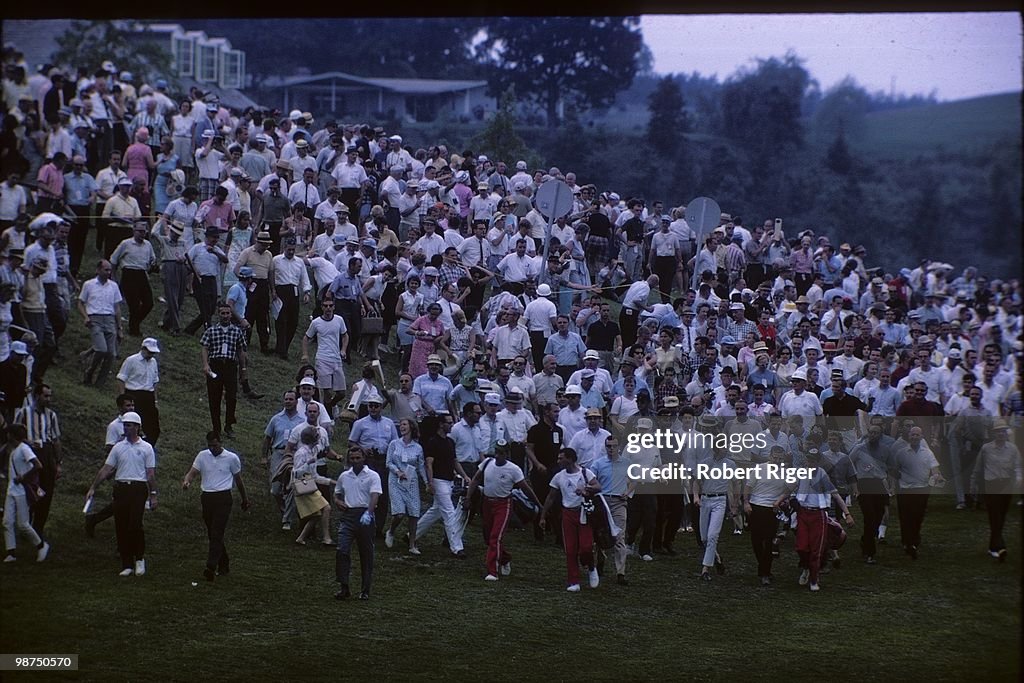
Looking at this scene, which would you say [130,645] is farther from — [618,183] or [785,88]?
[785,88]

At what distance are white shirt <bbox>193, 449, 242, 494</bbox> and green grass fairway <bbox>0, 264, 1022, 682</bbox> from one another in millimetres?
919

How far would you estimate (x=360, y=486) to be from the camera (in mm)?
13109

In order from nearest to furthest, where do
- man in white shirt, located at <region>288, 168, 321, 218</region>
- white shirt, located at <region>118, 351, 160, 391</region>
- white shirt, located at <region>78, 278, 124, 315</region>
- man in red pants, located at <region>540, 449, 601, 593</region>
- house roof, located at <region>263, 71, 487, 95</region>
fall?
house roof, located at <region>263, 71, 487, 95</region>
man in red pants, located at <region>540, 449, 601, 593</region>
white shirt, located at <region>118, 351, 160, 391</region>
white shirt, located at <region>78, 278, 124, 315</region>
man in white shirt, located at <region>288, 168, 321, 218</region>

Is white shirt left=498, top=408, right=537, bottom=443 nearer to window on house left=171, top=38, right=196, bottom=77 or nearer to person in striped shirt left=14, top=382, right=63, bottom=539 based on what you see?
person in striped shirt left=14, top=382, right=63, bottom=539

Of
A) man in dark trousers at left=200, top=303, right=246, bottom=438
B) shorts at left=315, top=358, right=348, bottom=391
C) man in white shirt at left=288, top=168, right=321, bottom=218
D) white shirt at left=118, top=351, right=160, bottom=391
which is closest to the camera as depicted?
white shirt at left=118, top=351, right=160, bottom=391

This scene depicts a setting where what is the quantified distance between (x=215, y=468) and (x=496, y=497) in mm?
2816

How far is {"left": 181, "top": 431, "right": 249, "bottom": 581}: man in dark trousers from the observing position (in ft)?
42.9

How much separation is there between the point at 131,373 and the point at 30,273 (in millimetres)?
1832

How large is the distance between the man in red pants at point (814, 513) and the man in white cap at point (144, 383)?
21.8 ft

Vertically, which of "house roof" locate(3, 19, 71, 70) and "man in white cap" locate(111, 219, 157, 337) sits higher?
"house roof" locate(3, 19, 71, 70)

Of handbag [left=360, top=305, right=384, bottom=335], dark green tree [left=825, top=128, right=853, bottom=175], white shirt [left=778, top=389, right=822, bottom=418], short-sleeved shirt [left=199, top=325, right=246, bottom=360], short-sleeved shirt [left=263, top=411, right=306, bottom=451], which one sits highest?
dark green tree [left=825, top=128, right=853, bottom=175]

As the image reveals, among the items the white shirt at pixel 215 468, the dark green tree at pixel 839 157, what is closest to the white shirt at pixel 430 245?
the white shirt at pixel 215 468

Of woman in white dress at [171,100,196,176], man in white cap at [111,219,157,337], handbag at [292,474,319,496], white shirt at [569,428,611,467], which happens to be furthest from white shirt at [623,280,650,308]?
woman in white dress at [171,100,196,176]

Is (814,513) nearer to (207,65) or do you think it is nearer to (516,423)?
(516,423)
